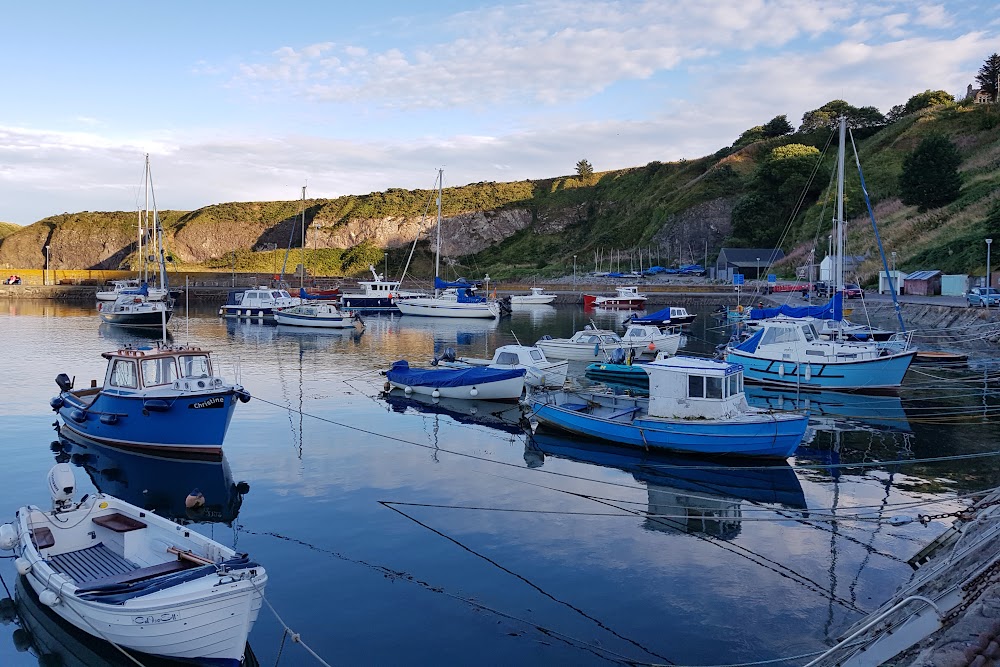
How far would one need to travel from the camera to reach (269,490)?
20.5 meters

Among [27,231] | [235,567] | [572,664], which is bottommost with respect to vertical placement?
[572,664]

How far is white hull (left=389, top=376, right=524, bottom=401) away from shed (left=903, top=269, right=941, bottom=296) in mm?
46775

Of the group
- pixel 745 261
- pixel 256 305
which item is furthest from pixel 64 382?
pixel 745 261

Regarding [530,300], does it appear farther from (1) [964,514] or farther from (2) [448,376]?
(1) [964,514]

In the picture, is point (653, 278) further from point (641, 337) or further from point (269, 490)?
point (269, 490)

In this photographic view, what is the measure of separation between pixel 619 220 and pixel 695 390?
396 feet

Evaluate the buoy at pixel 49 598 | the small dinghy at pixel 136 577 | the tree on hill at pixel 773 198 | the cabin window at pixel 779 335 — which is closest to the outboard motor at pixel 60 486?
the small dinghy at pixel 136 577

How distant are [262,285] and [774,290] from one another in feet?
253

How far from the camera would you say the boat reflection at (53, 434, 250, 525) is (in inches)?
749

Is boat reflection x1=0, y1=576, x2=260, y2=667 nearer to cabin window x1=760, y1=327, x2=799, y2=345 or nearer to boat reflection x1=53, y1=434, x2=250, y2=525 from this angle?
boat reflection x1=53, y1=434, x2=250, y2=525

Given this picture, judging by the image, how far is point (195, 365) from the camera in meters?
24.2

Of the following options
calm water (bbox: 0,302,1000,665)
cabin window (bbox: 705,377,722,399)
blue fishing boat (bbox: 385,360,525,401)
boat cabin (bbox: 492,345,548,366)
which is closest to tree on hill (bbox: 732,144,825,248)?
calm water (bbox: 0,302,1000,665)

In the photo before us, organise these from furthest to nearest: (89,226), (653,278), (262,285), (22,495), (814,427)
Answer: (89,226)
(262,285)
(653,278)
(814,427)
(22,495)

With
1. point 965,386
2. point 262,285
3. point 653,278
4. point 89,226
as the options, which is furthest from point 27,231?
point 965,386
